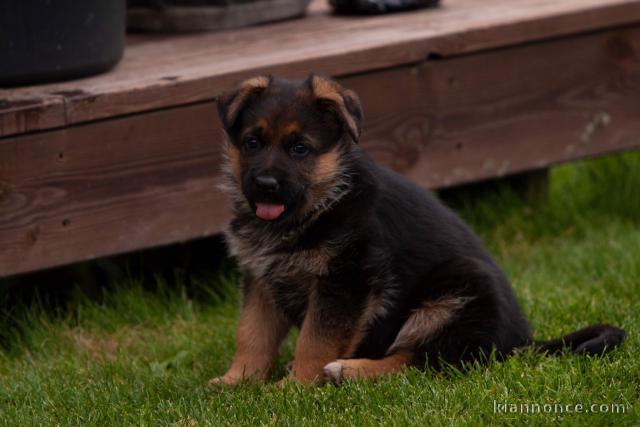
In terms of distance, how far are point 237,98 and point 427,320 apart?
1.08 metres

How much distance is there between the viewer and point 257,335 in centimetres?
453

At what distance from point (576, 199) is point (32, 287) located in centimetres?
339

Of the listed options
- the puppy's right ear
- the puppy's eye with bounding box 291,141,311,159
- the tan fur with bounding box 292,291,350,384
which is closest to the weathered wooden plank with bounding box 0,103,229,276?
the puppy's right ear

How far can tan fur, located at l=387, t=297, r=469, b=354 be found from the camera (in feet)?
14.1

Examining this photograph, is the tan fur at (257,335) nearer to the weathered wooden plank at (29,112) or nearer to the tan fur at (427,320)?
the tan fur at (427,320)

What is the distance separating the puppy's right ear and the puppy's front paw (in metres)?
0.96

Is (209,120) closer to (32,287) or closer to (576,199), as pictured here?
(32,287)

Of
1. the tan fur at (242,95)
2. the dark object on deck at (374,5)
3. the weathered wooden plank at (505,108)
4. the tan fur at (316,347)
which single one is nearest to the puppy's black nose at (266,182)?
the tan fur at (242,95)

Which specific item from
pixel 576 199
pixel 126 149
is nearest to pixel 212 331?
pixel 126 149

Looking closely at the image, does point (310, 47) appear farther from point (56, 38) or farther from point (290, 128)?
point (290, 128)

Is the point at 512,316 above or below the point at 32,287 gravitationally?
above

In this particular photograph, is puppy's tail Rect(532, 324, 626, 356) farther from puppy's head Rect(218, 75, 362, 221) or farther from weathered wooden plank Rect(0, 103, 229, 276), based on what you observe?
weathered wooden plank Rect(0, 103, 229, 276)

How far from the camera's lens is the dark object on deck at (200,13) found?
6.35 meters

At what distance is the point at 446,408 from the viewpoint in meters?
3.85
